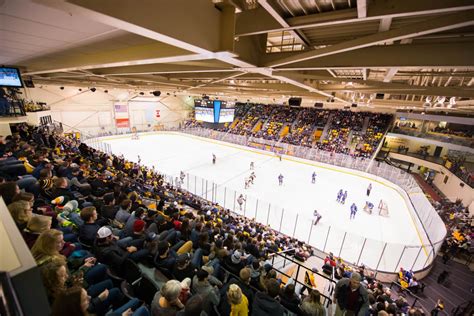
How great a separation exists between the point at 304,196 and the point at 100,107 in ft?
102

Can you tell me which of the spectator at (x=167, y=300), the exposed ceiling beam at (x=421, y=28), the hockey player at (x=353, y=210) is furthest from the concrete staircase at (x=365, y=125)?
the spectator at (x=167, y=300)

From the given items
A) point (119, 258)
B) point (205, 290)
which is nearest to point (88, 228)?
point (119, 258)

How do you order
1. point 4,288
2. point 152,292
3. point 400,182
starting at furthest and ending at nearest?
point 400,182 → point 152,292 → point 4,288

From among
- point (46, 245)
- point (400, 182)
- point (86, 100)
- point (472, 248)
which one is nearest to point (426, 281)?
point (472, 248)

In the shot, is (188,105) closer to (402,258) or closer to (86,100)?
(86,100)

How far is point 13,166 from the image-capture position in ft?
17.4

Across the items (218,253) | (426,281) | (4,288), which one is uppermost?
(4,288)

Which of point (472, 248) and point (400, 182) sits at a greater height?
point (400, 182)

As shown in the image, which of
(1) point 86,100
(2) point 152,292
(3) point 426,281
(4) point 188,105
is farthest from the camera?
(4) point 188,105

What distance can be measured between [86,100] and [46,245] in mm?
34073

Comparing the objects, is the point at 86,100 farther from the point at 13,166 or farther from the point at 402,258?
the point at 402,258

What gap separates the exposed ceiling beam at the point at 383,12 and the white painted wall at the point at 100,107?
103 feet

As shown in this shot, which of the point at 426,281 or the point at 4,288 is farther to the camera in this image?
the point at 426,281

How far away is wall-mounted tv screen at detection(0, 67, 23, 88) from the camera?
7473 millimetres
